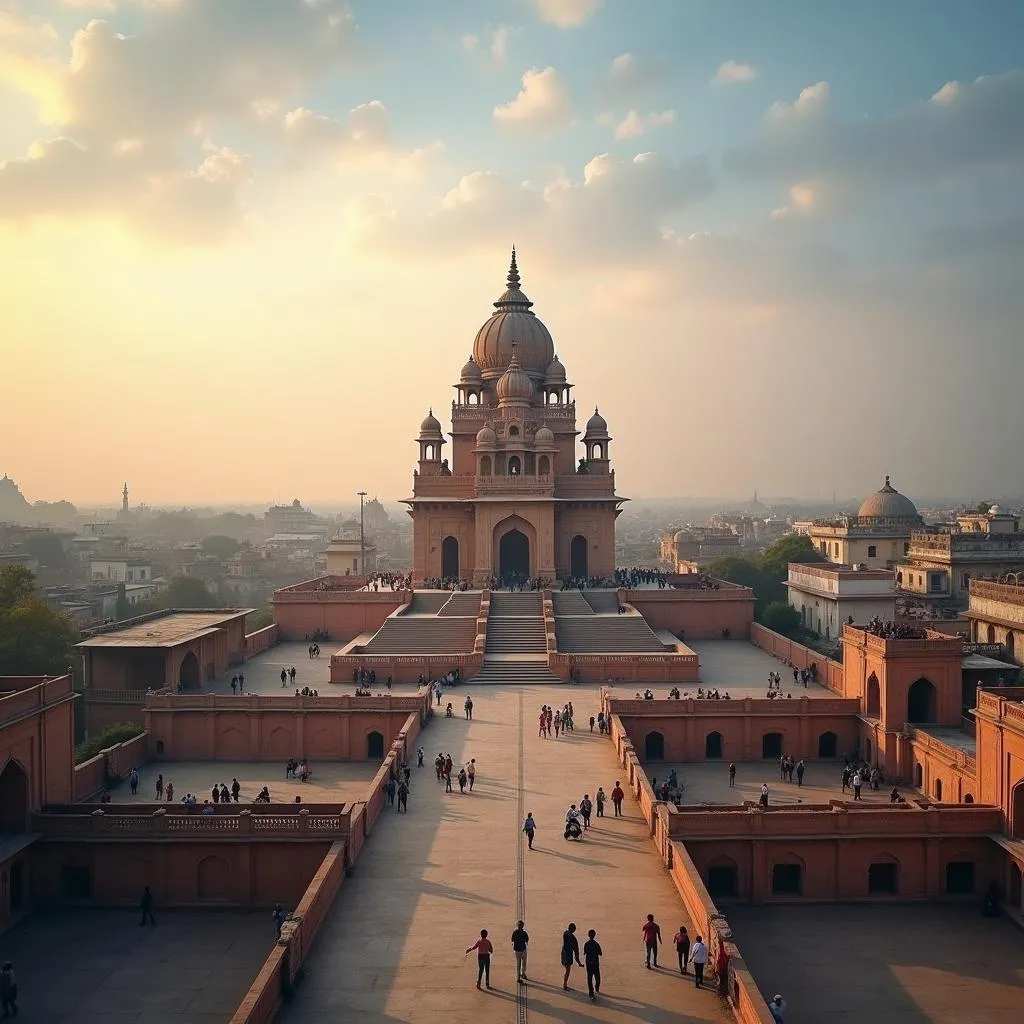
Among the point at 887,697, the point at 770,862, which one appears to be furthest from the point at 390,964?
the point at 887,697

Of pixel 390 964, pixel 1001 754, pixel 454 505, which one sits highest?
pixel 454 505

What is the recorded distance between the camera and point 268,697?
3341 centimetres

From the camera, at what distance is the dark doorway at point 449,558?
53.1 metres

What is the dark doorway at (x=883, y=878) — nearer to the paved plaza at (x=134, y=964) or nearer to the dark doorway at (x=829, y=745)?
the dark doorway at (x=829, y=745)

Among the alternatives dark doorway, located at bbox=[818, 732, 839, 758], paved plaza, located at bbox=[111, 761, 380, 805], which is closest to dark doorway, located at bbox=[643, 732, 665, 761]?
dark doorway, located at bbox=[818, 732, 839, 758]

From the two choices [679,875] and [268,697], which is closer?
[679,875]

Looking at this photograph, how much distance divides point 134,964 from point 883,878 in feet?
54.6

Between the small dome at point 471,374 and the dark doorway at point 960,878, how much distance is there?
3841 centimetres

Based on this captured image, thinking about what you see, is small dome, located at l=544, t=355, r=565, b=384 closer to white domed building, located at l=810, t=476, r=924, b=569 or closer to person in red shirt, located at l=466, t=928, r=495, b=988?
white domed building, located at l=810, t=476, r=924, b=569

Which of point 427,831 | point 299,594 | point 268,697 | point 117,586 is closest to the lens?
point 427,831

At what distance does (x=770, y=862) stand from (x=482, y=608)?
21.2 metres

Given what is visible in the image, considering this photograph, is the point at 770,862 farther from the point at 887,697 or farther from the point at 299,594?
the point at 299,594

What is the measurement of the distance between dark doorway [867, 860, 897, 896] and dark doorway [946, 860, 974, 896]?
4.06 feet

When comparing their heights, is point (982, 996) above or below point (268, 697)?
below
